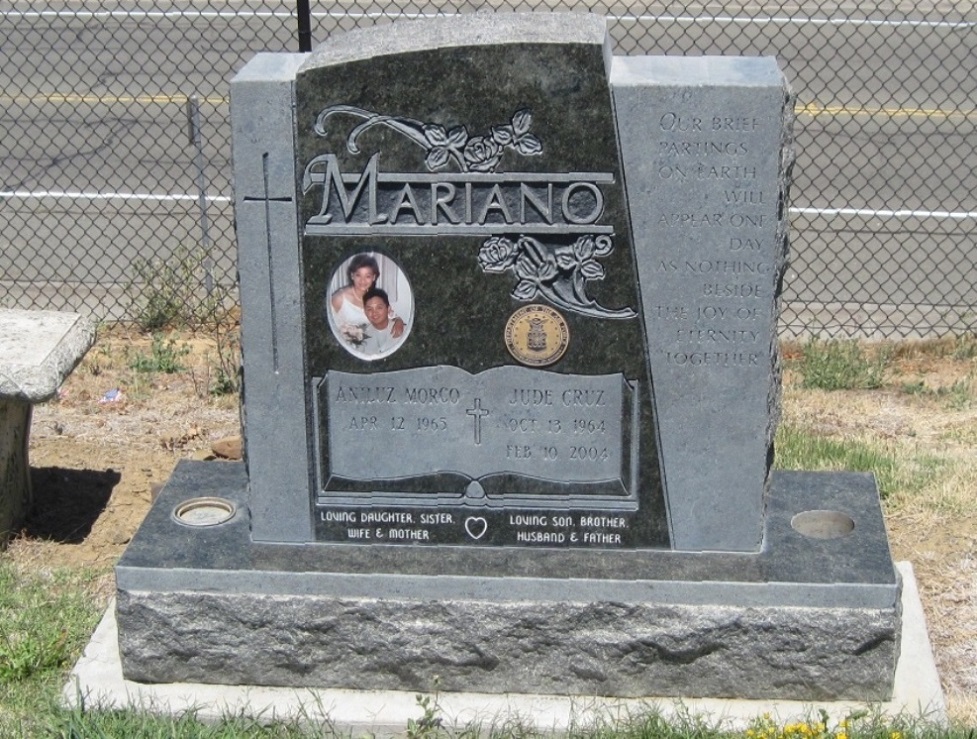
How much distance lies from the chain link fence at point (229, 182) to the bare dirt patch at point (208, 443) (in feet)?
1.87

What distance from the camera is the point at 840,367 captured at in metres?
7.07


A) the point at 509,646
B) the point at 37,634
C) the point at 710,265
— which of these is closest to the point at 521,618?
the point at 509,646

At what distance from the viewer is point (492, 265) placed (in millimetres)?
4328

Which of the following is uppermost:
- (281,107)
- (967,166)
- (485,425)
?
(281,107)

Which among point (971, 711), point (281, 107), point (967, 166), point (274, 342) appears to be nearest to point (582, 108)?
point (281, 107)

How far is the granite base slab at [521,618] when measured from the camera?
441 centimetres

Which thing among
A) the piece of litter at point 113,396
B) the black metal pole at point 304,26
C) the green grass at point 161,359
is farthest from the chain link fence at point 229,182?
the black metal pole at point 304,26

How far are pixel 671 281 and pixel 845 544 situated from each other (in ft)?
3.43

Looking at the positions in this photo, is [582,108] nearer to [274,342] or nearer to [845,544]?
[274,342]

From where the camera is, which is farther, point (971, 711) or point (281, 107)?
point (971, 711)

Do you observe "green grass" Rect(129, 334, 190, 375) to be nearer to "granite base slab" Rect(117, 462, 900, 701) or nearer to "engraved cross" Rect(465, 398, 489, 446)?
"granite base slab" Rect(117, 462, 900, 701)

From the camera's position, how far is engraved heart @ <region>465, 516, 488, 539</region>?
4.57 meters

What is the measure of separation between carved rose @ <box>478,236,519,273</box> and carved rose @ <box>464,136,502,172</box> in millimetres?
212

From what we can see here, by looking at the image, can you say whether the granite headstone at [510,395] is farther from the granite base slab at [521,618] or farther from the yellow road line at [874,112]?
the yellow road line at [874,112]
